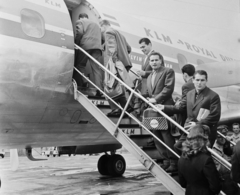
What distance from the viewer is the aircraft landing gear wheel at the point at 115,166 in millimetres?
11969

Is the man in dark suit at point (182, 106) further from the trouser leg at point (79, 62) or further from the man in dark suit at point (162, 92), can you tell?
the trouser leg at point (79, 62)

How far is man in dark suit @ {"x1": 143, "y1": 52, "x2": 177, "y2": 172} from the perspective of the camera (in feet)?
15.8

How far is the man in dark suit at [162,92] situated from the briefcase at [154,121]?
0.39ft

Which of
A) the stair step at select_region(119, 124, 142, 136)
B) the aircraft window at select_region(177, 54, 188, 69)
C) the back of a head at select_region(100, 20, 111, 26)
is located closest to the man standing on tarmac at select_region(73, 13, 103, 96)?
the back of a head at select_region(100, 20, 111, 26)

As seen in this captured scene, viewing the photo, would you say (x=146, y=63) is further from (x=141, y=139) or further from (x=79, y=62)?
(x=141, y=139)

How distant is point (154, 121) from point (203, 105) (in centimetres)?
79

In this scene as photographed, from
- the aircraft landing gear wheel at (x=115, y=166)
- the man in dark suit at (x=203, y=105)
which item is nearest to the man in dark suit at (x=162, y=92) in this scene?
the man in dark suit at (x=203, y=105)

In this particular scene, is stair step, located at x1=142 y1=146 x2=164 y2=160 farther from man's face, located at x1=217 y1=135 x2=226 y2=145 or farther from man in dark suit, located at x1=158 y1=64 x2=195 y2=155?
man's face, located at x1=217 y1=135 x2=226 y2=145

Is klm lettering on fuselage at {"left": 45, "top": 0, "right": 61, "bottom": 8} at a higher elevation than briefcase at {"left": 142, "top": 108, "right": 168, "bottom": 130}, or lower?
higher

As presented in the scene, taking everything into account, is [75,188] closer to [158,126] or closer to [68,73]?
[68,73]

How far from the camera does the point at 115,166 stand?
12.0 m

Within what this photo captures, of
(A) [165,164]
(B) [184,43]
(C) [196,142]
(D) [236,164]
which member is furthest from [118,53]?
(B) [184,43]

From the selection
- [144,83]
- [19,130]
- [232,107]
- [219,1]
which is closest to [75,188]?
[19,130]

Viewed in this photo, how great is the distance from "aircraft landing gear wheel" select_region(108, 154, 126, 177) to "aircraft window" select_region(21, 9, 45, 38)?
7.32 meters
